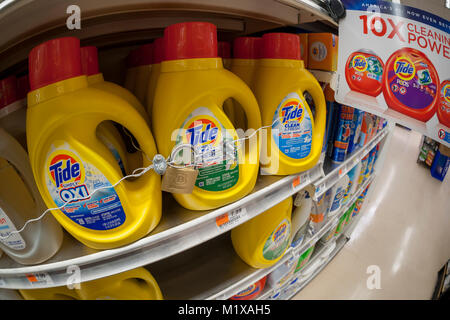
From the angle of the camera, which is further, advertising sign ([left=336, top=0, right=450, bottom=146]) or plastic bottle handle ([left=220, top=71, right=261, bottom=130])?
plastic bottle handle ([left=220, top=71, right=261, bottom=130])

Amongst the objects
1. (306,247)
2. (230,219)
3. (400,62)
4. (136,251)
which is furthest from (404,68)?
(306,247)

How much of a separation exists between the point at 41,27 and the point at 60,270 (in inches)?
24.2

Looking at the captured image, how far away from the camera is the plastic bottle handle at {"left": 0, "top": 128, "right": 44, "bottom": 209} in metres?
0.52

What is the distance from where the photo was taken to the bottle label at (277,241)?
3.10 ft

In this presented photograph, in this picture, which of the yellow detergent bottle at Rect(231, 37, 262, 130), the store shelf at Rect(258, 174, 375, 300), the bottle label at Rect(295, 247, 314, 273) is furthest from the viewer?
the bottle label at Rect(295, 247, 314, 273)

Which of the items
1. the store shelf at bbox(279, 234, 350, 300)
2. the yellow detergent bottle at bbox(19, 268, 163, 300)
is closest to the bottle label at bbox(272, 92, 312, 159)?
the yellow detergent bottle at bbox(19, 268, 163, 300)

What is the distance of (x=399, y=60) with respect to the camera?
583 mm

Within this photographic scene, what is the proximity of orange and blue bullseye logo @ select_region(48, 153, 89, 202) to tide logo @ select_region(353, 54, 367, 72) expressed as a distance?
0.79 meters

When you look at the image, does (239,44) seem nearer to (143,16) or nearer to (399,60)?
(143,16)

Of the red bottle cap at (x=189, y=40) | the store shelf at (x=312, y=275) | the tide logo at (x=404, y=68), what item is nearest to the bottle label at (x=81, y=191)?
the red bottle cap at (x=189, y=40)

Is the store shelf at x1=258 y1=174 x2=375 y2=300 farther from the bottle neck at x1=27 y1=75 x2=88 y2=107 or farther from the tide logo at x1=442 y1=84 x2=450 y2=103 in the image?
the bottle neck at x1=27 y1=75 x2=88 y2=107

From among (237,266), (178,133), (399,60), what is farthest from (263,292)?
(399,60)

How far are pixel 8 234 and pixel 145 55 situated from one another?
0.65 meters

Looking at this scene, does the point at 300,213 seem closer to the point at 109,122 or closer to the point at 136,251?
the point at 136,251
